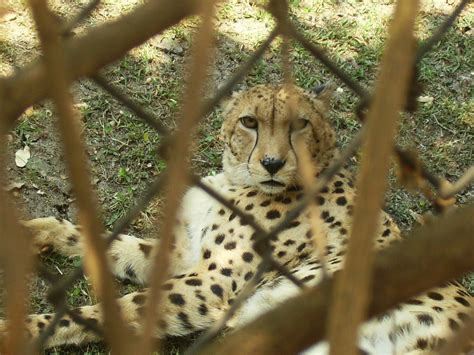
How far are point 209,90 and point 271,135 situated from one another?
322 millimetres

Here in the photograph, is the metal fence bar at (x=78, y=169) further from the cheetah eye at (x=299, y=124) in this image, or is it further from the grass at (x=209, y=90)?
the cheetah eye at (x=299, y=124)

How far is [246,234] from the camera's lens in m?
2.81

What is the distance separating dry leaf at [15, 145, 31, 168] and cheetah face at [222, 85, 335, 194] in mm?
715

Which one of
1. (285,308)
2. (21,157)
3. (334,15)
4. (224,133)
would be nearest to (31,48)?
(21,157)

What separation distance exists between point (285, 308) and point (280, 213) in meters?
2.21

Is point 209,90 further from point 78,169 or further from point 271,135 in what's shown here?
point 78,169

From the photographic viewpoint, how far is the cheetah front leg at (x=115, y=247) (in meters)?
2.79

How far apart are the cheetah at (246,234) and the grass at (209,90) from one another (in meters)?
0.09

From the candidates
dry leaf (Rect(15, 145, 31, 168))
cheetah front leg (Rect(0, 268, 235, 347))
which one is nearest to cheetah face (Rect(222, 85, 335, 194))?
cheetah front leg (Rect(0, 268, 235, 347))

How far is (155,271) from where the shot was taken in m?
0.58

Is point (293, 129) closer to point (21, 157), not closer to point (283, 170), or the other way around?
point (283, 170)

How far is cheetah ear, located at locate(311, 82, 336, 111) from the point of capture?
2.99 metres

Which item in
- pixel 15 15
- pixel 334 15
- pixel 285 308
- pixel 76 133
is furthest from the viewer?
pixel 334 15

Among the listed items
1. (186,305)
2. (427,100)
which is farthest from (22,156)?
(427,100)
